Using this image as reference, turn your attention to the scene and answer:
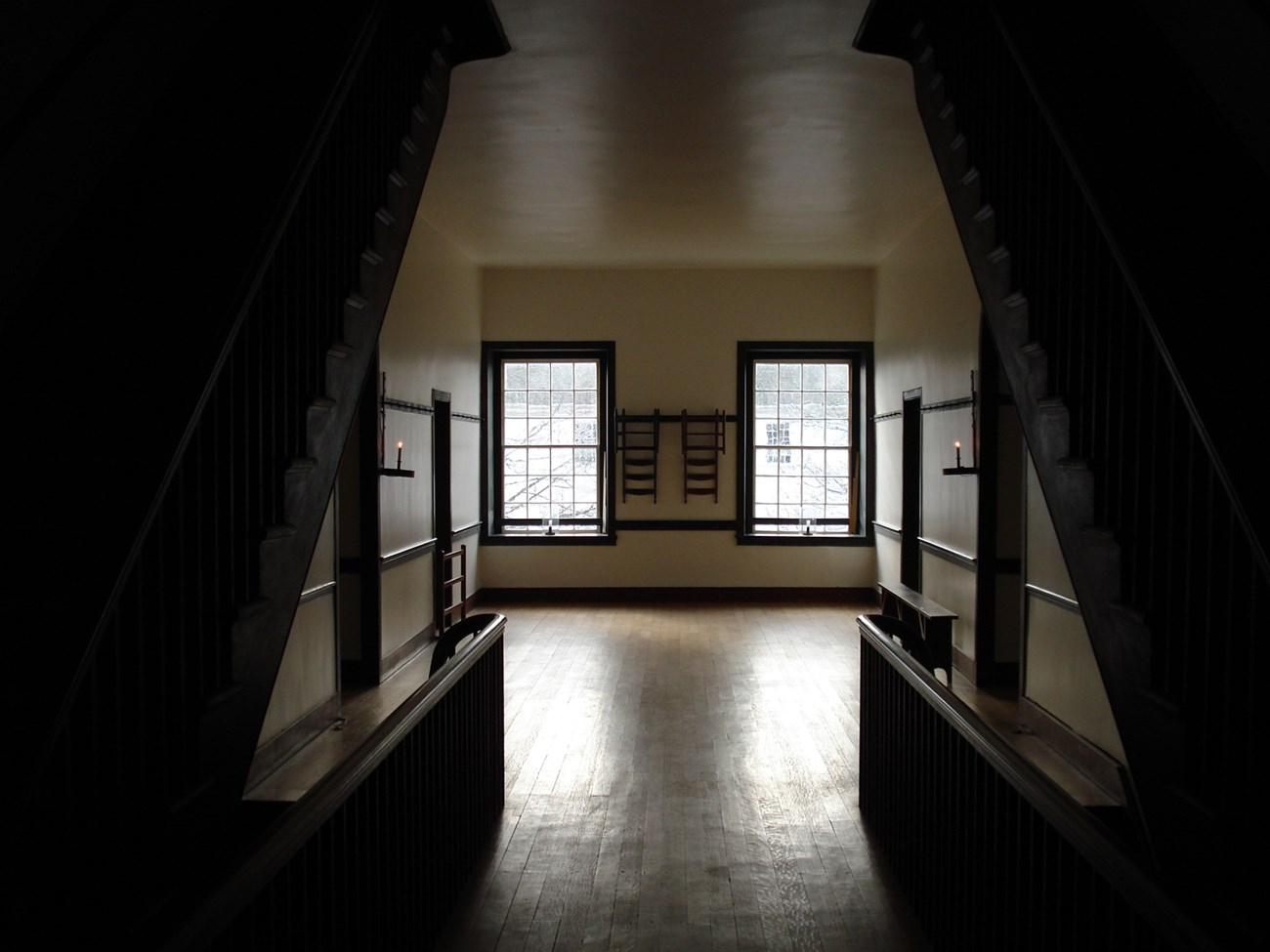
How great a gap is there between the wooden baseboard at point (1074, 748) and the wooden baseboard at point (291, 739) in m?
4.16

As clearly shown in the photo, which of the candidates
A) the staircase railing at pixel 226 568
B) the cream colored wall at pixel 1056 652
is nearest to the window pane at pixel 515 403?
the cream colored wall at pixel 1056 652

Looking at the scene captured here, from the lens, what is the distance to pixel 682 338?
1119cm

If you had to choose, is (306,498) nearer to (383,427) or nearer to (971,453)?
(383,427)

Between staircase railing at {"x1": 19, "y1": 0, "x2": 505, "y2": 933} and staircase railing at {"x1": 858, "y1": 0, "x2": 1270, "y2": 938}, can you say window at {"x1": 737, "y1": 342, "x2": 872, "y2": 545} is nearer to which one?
staircase railing at {"x1": 858, "y1": 0, "x2": 1270, "y2": 938}

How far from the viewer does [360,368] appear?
11.0 feet

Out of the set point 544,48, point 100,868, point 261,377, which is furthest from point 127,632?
point 544,48

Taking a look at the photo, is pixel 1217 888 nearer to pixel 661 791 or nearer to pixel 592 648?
pixel 661 791

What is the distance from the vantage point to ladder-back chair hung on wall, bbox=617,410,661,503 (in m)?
11.2

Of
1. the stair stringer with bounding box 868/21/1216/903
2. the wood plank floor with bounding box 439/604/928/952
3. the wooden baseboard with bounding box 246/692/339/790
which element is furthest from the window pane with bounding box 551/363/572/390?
the stair stringer with bounding box 868/21/1216/903

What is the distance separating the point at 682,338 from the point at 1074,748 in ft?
22.0

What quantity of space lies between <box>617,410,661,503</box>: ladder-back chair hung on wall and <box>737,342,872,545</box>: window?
38.5 inches

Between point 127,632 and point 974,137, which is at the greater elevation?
Answer: point 974,137

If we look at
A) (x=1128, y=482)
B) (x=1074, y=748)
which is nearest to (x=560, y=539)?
(x=1074, y=748)

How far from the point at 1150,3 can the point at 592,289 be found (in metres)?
7.47
